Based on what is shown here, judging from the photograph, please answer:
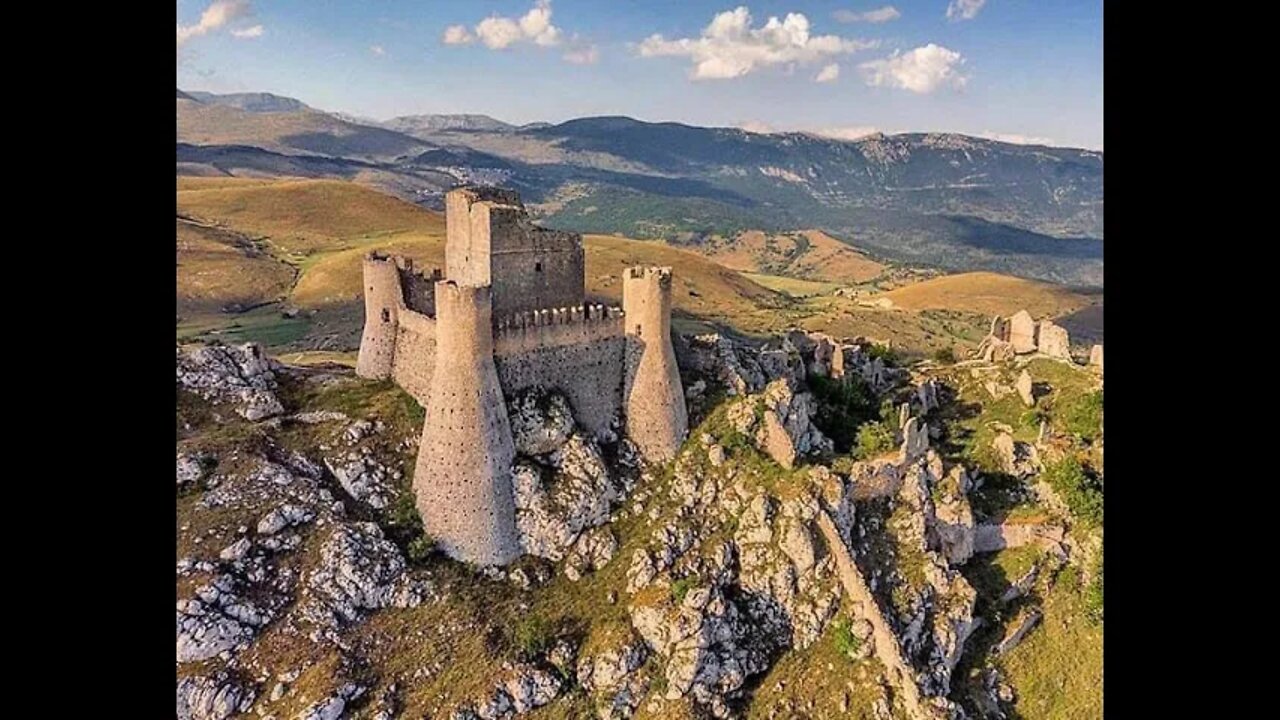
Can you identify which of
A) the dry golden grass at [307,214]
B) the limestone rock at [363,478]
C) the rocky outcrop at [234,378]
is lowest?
→ the limestone rock at [363,478]

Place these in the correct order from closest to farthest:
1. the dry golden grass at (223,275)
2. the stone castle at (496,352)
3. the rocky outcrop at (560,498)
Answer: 1. the stone castle at (496,352)
2. the rocky outcrop at (560,498)
3. the dry golden grass at (223,275)

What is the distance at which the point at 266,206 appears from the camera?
577 feet

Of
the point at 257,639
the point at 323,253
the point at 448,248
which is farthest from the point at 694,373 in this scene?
the point at 323,253

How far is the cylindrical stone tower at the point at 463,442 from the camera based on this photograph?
27.2m

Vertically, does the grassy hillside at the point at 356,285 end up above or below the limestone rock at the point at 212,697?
above

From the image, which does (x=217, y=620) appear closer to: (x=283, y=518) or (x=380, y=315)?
(x=283, y=518)

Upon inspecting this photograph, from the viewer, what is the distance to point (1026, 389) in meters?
43.1

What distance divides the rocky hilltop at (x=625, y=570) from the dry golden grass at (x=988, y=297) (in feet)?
404

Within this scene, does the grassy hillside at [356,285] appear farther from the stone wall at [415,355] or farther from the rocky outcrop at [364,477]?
the rocky outcrop at [364,477]

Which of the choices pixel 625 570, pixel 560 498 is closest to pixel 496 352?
pixel 560 498

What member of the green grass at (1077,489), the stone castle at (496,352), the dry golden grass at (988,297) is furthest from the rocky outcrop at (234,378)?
the dry golden grass at (988,297)

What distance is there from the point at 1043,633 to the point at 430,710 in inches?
910

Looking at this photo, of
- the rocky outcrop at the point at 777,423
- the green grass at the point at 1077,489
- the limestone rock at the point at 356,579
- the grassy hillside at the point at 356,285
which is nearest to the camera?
the limestone rock at the point at 356,579

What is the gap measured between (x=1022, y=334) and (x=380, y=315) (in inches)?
1581
